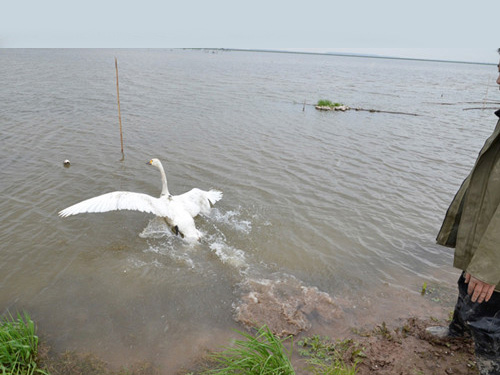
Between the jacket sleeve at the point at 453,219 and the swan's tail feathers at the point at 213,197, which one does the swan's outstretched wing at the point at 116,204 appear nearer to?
the swan's tail feathers at the point at 213,197

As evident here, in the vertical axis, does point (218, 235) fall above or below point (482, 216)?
below

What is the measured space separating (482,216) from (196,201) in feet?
19.8

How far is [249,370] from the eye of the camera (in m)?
3.29

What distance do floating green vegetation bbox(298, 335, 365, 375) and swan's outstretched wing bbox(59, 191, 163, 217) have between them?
13.1 ft

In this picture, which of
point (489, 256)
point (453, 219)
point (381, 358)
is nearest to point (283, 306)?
point (381, 358)

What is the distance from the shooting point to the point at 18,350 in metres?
3.71

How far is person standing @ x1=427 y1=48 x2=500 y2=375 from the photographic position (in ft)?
8.62

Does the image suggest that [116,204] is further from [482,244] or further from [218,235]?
[482,244]

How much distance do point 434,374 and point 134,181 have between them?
866 cm

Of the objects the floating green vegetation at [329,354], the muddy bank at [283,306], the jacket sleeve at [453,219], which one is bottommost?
the muddy bank at [283,306]

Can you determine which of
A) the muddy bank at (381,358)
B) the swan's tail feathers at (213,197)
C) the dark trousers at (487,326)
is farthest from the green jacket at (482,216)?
the swan's tail feathers at (213,197)

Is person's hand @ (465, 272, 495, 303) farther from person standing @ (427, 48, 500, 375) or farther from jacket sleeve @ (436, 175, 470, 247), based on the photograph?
jacket sleeve @ (436, 175, 470, 247)

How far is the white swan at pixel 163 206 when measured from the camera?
6340 mm

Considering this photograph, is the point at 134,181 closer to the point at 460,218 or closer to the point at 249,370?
the point at 249,370
